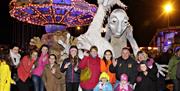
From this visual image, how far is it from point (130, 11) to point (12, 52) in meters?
24.9

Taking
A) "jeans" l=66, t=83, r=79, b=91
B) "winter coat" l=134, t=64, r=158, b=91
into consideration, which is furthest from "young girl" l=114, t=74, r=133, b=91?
"jeans" l=66, t=83, r=79, b=91

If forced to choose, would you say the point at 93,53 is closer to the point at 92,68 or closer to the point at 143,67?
the point at 92,68

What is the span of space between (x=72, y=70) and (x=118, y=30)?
2070 mm

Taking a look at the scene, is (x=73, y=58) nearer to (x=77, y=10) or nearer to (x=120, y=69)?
(x=120, y=69)

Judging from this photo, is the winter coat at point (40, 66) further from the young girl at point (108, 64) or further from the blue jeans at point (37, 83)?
the young girl at point (108, 64)

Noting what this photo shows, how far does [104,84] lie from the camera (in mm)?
9672

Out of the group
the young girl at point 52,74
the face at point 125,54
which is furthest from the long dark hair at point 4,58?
the face at point 125,54

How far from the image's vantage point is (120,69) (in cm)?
995

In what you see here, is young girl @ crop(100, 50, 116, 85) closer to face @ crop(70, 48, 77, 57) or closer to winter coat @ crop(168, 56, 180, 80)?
face @ crop(70, 48, 77, 57)

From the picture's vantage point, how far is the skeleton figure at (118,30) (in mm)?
11578

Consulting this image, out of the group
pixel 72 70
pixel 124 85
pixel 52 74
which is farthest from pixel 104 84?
pixel 52 74

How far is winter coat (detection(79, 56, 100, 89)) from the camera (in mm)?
10000

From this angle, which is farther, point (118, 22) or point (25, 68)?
point (118, 22)

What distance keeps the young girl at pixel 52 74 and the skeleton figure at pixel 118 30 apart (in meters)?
2.08
